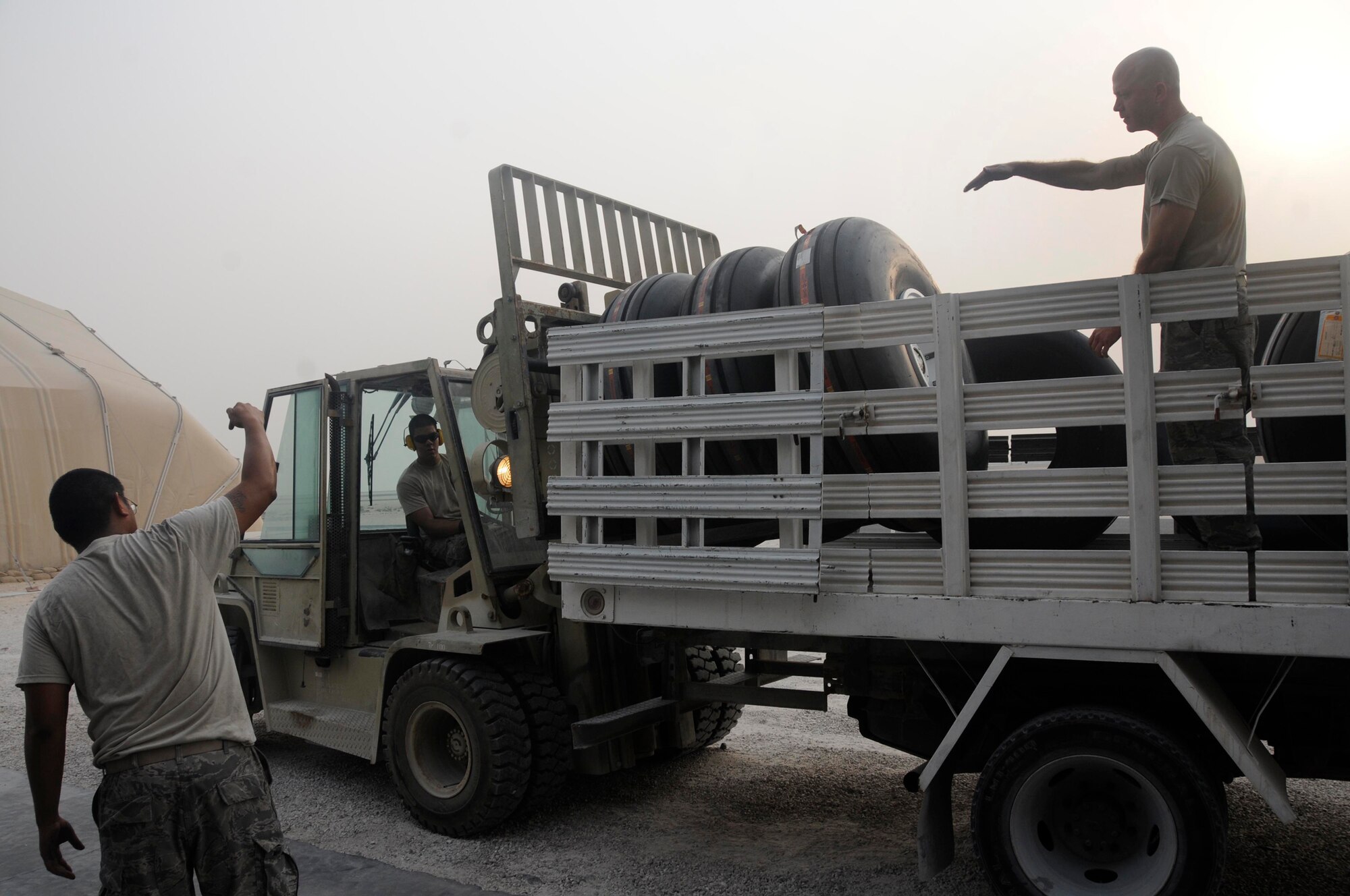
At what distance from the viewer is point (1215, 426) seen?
10.1ft

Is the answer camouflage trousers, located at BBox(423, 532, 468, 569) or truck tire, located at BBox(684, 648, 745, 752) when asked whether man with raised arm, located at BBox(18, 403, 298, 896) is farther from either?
truck tire, located at BBox(684, 648, 745, 752)

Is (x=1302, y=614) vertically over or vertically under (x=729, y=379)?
under

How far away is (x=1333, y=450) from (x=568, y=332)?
2.74 m

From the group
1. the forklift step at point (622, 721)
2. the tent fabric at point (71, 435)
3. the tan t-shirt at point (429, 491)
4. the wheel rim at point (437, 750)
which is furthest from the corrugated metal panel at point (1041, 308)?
the tent fabric at point (71, 435)

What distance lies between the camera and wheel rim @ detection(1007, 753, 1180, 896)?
10.6ft

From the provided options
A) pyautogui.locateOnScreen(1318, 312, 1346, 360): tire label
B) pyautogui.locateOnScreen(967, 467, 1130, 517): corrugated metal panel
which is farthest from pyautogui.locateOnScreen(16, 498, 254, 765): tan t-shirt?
pyautogui.locateOnScreen(1318, 312, 1346, 360): tire label

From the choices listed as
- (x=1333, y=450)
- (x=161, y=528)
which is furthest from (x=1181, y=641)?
(x=161, y=528)

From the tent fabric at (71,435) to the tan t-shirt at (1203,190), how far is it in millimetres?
16564

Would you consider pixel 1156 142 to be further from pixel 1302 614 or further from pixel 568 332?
pixel 568 332

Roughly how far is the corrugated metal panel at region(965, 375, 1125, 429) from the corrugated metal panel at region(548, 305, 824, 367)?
0.59 m

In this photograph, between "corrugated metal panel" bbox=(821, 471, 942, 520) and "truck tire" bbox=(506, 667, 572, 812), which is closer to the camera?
"corrugated metal panel" bbox=(821, 471, 942, 520)

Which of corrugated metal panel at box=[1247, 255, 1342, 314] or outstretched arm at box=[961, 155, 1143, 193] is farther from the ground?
outstretched arm at box=[961, 155, 1143, 193]

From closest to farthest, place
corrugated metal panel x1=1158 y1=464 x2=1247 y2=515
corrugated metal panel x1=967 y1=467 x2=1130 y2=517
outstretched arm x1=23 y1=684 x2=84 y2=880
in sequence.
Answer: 1. outstretched arm x1=23 y1=684 x2=84 y2=880
2. corrugated metal panel x1=1158 y1=464 x2=1247 y2=515
3. corrugated metal panel x1=967 y1=467 x2=1130 y2=517

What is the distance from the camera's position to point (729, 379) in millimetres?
3992
